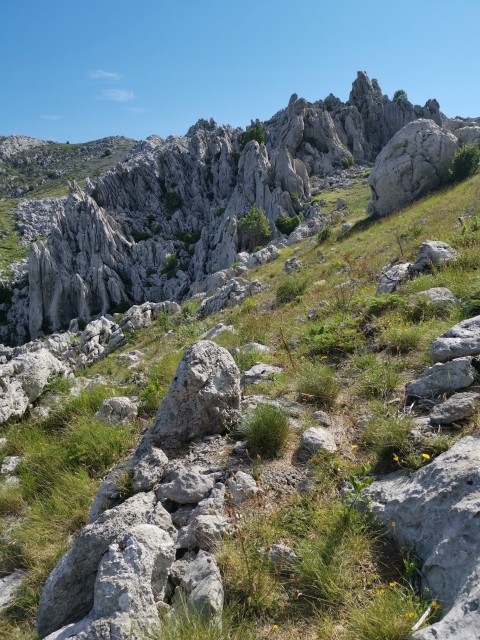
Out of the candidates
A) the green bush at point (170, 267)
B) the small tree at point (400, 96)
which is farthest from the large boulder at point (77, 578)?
the small tree at point (400, 96)

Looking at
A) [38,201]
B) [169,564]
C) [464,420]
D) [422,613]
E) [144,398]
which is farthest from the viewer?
[38,201]

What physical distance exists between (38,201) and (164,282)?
8763 cm

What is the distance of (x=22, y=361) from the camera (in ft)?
28.5

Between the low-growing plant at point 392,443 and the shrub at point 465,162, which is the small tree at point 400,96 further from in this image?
the low-growing plant at point 392,443

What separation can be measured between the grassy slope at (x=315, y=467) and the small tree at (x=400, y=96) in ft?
352

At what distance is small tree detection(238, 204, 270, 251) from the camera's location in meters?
56.6

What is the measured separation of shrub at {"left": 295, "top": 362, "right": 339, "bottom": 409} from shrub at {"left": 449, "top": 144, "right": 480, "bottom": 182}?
92.4 ft

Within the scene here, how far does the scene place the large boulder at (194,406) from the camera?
5172mm

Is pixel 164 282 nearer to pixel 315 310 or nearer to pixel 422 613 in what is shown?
pixel 315 310

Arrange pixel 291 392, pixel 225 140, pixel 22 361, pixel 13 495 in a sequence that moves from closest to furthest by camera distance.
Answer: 1. pixel 13 495
2. pixel 291 392
3. pixel 22 361
4. pixel 225 140

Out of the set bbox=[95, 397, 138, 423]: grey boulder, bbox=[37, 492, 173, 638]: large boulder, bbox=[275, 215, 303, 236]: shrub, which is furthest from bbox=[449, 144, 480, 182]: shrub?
bbox=[275, 215, 303, 236]: shrub

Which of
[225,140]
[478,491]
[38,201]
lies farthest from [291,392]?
[38,201]

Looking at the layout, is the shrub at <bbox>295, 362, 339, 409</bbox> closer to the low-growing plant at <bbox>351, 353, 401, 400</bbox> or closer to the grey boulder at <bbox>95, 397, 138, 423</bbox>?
the low-growing plant at <bbox>351, 353, 401, 400</bbox>

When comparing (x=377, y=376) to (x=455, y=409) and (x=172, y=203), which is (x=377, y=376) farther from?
(x=172, y=203)
